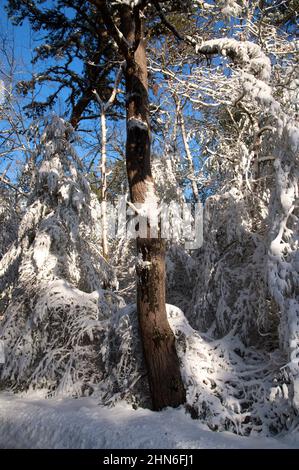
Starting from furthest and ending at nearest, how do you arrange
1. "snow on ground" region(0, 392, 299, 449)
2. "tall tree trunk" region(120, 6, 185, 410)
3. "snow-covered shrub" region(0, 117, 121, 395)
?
"snow-covered shrub" region(0, 117, 121, 395) → "tall tree trunk" region(120, 6, 185, 410) → "snow on ground" region(0, 392, 299, 449)

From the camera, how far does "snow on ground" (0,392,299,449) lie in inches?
173

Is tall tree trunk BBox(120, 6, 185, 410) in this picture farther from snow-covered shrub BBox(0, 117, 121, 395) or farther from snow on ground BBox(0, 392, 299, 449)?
snow-covered shrub BBox(0, 117, 121, 395)

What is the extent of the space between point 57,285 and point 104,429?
10.1 feet

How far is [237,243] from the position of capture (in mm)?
7535

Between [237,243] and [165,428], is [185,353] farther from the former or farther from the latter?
[237,243]

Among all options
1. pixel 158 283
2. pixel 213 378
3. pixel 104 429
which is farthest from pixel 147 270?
pixel 104 429

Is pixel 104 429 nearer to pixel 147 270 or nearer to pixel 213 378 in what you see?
pixel 213 378

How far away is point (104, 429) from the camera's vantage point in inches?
186

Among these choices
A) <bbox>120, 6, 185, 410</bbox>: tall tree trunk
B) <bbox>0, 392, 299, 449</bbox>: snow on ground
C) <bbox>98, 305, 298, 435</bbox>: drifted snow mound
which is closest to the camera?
<bbox>0, 392, 299, 449</bbox>: snow on ground

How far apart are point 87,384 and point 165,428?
76.8 inches

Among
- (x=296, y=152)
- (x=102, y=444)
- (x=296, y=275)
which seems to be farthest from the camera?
(x=296, y=152)

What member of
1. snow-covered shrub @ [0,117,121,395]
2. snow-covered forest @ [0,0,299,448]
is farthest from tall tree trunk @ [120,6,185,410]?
snow-covered shrub @ [0,117,121,395]

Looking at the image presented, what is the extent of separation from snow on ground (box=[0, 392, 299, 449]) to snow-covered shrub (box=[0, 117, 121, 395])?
29.6 inches

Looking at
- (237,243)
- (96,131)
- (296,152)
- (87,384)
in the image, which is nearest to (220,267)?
(237,243)
